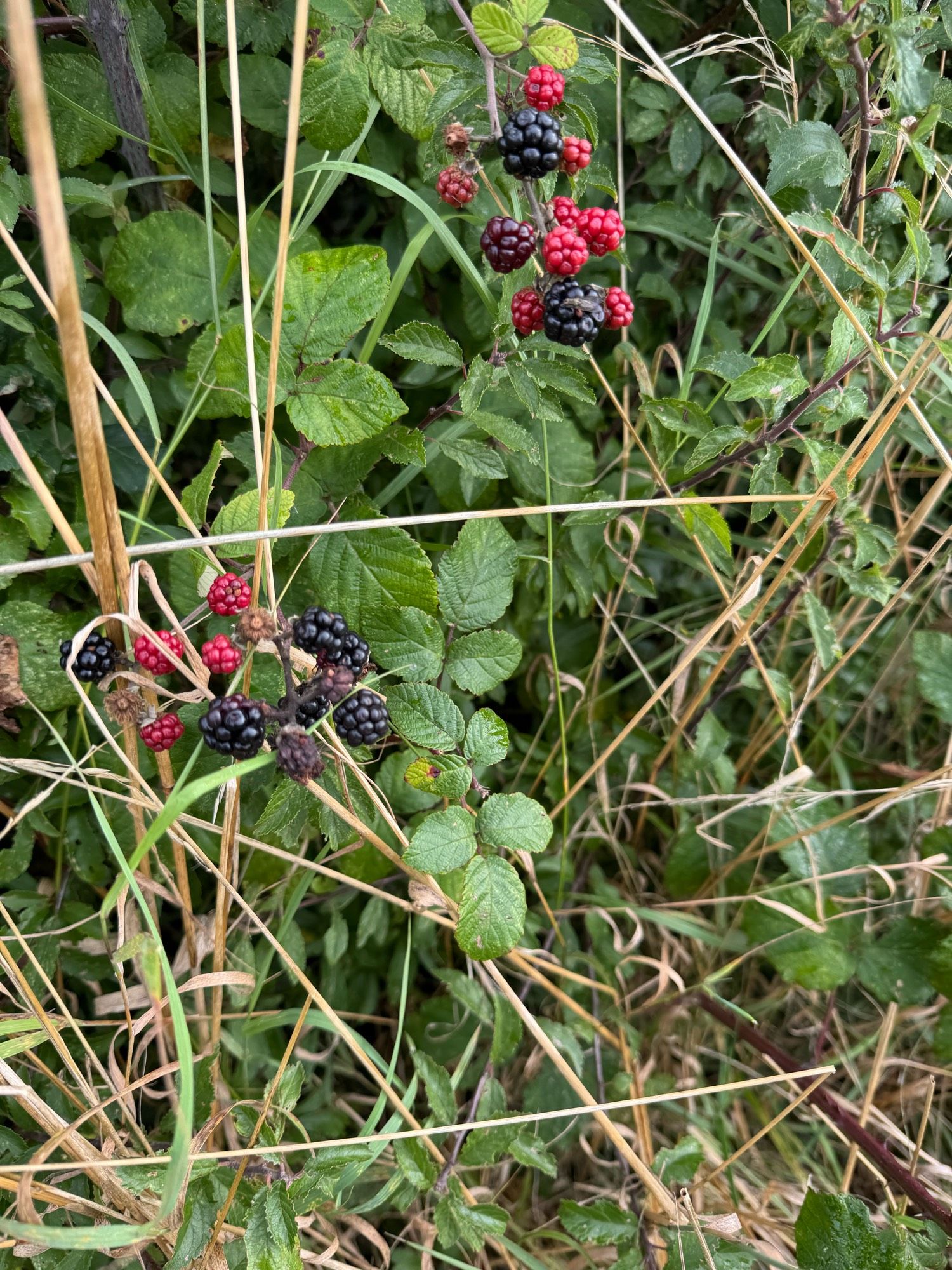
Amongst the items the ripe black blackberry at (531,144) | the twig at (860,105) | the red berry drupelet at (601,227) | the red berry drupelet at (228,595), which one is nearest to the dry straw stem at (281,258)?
the red berry drupelet at (228,595)

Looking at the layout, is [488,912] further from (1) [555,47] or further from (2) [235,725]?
(1) [555,47]

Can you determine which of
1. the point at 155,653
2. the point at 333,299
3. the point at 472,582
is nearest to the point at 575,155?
the point at 333,299

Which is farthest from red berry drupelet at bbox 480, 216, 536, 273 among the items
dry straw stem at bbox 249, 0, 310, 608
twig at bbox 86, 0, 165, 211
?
twig at bbox 86, 0, 165, 211

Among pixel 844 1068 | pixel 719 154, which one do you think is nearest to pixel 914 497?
pixel 719 154

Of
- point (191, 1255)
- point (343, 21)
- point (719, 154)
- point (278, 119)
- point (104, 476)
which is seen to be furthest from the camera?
point (719, 154)

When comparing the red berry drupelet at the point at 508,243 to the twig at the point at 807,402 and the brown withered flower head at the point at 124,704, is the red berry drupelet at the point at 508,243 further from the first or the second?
the brown withered flower head at the point at 124,704

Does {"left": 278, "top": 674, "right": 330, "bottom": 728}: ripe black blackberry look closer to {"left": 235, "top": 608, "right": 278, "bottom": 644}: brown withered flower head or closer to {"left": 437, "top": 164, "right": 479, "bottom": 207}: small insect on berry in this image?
{"left": 235, "top": 608, "right": 278, "bottom": 644}: brown withered flower head

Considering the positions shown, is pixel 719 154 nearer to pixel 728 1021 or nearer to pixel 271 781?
pixel 271 781
